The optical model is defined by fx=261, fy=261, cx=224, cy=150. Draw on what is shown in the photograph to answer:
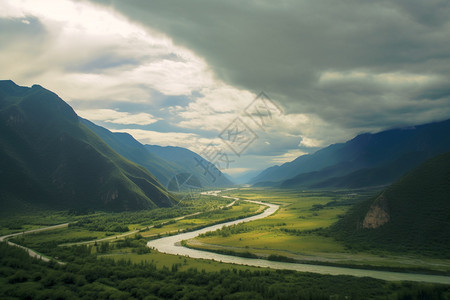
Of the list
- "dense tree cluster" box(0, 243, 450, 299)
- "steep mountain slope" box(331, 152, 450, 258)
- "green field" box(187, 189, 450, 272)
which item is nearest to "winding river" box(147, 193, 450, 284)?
"green field" box(187, 189, 450, 272)

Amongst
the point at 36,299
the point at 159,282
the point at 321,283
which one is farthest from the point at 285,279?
the point at 36,299

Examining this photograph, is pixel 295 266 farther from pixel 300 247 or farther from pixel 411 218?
pixel 411 218

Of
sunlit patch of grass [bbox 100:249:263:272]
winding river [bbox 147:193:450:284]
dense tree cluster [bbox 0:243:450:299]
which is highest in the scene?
dense tree cluster [bbox 0:243:450:299]

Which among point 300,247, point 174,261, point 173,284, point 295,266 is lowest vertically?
point 295,266

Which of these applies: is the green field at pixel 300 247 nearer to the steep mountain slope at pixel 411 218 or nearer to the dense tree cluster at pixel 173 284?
the steep mountain slope at pixel 411 218

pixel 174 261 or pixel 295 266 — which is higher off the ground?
pixel 174 261

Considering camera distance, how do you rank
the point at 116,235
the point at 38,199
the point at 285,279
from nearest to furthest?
1. the point at 285,279
2. the point at 116,235
3. the point at 38,199

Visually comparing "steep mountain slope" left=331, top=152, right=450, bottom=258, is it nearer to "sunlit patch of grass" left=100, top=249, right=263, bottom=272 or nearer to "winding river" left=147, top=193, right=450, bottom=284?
"winding river" left=147, top=193, right=450, bottom=284

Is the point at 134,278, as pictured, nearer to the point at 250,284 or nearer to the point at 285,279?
the point at 250,284

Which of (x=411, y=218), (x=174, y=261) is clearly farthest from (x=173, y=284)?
(x=411, y=218)
